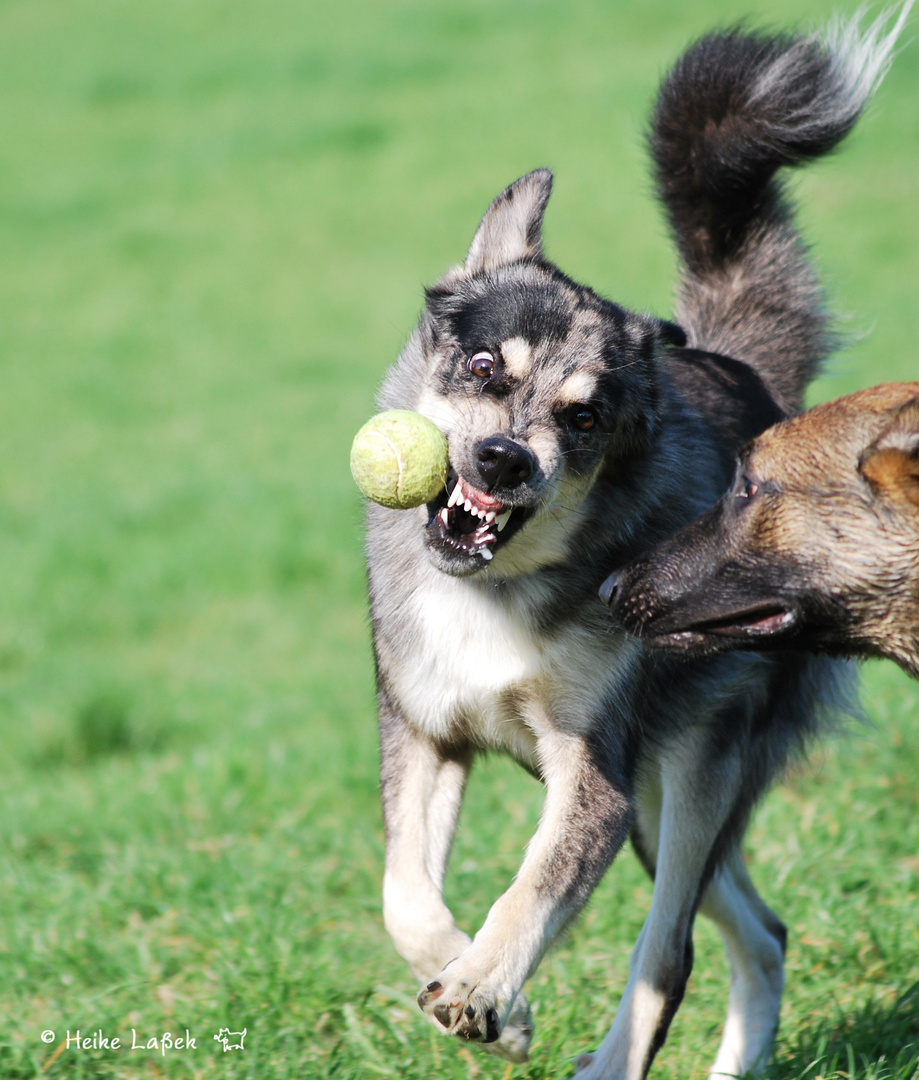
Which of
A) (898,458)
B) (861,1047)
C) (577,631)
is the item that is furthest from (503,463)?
(861,1047)

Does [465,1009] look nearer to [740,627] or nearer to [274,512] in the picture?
[740,627]

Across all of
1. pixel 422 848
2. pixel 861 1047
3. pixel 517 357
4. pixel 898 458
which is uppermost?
pixel 517 357

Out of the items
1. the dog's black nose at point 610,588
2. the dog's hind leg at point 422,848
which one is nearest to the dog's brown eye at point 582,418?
the dog's black nose at point 610,588

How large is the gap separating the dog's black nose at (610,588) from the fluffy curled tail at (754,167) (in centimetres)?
128

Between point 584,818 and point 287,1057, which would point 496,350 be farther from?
point 287,1057

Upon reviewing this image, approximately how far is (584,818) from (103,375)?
10.9m

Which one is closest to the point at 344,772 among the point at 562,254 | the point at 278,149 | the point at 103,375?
the point at 103,375

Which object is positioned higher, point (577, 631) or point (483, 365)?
point (483, 365)

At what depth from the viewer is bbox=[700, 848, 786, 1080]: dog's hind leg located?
3.56 metres

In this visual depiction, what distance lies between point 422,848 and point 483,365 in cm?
126

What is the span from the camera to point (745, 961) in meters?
3.74

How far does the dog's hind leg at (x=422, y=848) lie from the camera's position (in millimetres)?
3141

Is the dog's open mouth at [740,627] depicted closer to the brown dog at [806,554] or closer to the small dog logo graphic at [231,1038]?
the brown dog at [806,554]

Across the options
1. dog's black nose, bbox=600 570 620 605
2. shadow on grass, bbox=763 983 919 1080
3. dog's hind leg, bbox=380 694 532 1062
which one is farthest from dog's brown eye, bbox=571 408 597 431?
shadow on grass, bbox=763 983 919 1080
